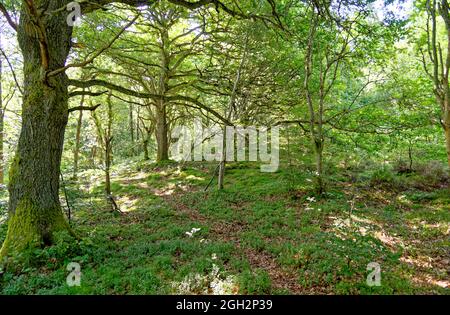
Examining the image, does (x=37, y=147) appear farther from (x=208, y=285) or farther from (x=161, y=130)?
(x=161, y=130)

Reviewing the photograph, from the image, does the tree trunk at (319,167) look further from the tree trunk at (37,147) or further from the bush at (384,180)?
the tree trunk at (37,147)

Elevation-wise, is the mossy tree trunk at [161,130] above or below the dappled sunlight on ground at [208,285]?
above

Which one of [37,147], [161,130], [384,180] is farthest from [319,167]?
[161,130]

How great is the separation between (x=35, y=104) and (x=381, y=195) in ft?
31.8

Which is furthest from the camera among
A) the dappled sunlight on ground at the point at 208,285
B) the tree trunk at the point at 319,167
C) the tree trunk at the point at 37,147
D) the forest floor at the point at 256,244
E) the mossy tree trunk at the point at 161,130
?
the mossy tree trunk at the point at 161,130

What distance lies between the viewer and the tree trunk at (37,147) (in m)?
4.52

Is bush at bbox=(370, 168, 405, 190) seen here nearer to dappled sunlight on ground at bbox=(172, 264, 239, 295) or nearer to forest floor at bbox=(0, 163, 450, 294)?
forest floor at bbox=(0, 163, 450, 294)

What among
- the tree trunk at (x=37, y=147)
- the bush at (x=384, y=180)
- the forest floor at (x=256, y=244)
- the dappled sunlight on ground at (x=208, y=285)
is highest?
the tree trunk at (x=37, y=147)

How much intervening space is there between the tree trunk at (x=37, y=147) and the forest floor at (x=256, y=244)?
1.73 ft

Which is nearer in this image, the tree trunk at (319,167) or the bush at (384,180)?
the tree trunk at (319,167)

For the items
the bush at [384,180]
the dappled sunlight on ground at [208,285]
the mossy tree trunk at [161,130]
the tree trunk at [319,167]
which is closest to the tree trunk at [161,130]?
the mossy tree trunk at [161,130]

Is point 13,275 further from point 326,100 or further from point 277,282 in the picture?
point 326,100

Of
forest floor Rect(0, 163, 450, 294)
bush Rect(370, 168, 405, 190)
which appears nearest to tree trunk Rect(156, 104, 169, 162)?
forest floor Rect(0, 163, 450, 294)

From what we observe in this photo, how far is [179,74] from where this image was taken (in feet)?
42.2
